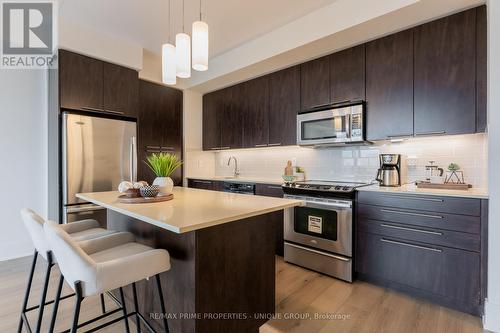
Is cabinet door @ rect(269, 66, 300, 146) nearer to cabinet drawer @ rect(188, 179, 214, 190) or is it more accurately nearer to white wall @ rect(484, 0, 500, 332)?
cabinet drawer @ rect(188, 179, 214, 190)

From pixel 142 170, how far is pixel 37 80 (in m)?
1.70

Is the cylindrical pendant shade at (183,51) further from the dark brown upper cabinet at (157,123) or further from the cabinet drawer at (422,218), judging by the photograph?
the dark brown upper cabinet at (157,123)

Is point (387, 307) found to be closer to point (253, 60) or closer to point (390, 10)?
point (390, 10)

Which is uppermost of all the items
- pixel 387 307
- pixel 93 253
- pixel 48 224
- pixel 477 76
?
pixel 477 76

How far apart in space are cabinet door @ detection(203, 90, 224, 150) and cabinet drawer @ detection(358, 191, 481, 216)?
262 cm

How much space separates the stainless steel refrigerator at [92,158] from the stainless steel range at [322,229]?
6.89 ft

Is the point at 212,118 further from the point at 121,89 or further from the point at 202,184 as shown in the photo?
the point at 121,89

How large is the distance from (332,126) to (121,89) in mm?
2687

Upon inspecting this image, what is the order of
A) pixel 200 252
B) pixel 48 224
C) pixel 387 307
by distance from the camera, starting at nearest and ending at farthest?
pixel 48 224 → pixel 200 252 → pixel 387 307

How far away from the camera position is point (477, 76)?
6.73ft

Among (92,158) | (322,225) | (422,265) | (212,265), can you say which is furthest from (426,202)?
(92,158)

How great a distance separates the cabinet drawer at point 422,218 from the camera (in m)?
1.90

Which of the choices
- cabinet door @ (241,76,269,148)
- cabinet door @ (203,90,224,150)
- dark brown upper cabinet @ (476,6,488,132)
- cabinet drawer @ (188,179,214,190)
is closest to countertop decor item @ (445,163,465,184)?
dark brown upper cabinet @ (476,6,488,132)

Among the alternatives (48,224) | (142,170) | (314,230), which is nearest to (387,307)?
(314,230)
